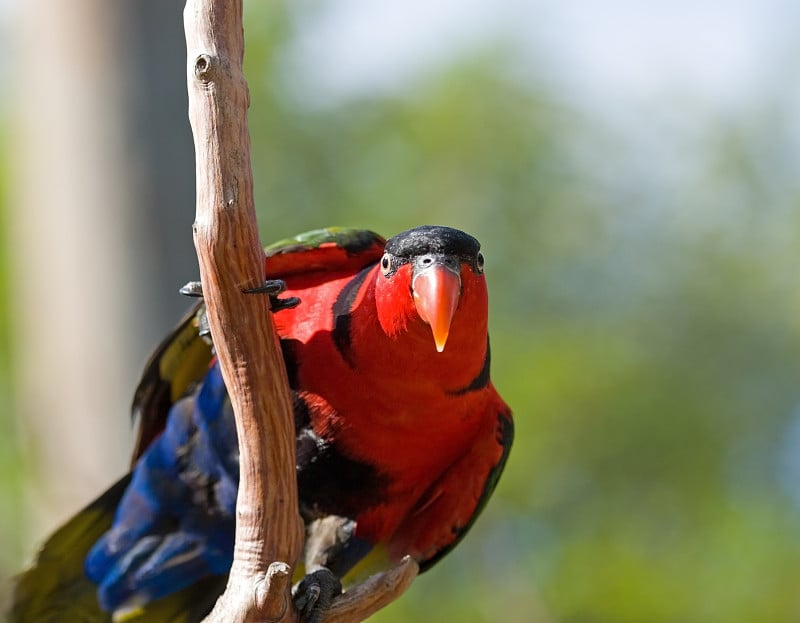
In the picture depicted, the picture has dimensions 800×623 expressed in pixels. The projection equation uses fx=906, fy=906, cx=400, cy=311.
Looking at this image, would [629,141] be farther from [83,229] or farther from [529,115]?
[83,229]

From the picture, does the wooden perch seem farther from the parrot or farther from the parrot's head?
the parrot's head

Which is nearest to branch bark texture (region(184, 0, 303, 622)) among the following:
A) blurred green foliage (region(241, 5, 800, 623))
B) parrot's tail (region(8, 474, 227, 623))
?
parrot's tail (region(8, 474, 227, 623))

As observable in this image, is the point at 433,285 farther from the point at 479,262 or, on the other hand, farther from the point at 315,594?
the point at 315,594

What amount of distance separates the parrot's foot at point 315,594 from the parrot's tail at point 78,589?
924mm

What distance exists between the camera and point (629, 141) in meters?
9.90

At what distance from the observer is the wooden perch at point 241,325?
2.05 m

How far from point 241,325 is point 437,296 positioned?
497 mm

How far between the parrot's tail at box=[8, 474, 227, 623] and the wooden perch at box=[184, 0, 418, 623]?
1200mm

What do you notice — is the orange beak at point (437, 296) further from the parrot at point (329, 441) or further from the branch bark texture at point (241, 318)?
the branch bark texture at point (241, 318)

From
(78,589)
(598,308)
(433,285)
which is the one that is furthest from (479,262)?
(598,308)

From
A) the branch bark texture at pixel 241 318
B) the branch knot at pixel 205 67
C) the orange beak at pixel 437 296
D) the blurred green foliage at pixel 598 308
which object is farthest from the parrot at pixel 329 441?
the blurred green foliage at pixel 598 308

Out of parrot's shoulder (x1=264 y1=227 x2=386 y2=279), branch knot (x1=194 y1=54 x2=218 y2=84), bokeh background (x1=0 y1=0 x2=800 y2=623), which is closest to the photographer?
branch knot (x1=194 y1=54 x2=218 y2=84)

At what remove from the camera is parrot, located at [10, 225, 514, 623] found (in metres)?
2.47

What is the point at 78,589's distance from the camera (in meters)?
3.33
